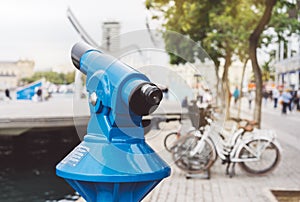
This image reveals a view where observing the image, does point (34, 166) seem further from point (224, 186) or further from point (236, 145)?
point (224, 186)

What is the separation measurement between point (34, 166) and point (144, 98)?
36.9ft

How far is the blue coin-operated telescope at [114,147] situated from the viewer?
331cm

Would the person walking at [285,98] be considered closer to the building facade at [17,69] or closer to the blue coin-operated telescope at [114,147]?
the blue coin-operated telescope at [114,147]

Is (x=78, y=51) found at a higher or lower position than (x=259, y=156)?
higher

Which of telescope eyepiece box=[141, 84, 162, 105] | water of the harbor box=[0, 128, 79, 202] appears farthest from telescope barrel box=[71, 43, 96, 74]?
water of the harbor box=[0, 128, 79, 202]

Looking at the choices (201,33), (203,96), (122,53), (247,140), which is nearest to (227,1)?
(247,140)

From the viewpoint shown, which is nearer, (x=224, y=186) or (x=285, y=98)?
(x=224, y=186)

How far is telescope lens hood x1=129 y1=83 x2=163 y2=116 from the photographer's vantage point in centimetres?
307

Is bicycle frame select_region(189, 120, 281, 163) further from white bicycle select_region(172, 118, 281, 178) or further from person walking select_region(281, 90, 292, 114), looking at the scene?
person walking select_region(281, 90, 292, 114)

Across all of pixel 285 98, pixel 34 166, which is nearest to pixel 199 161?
pixel 34 166

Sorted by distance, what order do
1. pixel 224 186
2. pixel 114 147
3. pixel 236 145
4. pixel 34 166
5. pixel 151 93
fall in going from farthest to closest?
pixel 34 166
pixel 236 145
pixel 224 186
pixel 114 147
pixel 151 93

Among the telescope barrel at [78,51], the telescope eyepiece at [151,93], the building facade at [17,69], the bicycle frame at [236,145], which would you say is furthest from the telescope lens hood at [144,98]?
the building facade at [17,69]

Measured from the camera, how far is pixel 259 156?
8375mm

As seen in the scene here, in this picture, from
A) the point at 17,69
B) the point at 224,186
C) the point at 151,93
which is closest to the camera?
the point at 151,93
